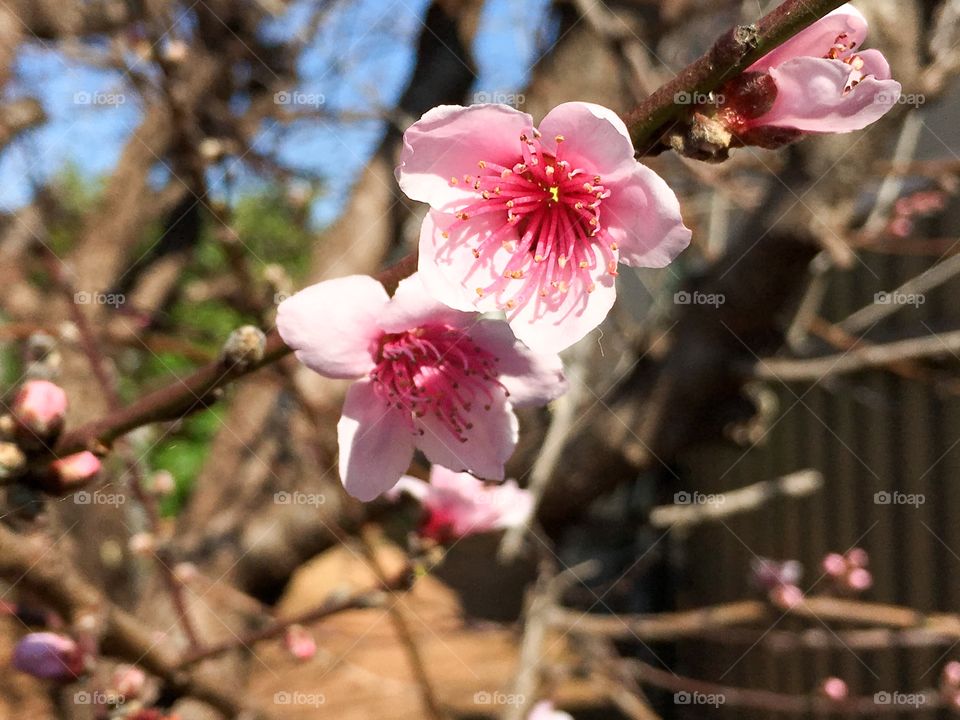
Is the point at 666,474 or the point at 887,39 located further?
the point at 666,474

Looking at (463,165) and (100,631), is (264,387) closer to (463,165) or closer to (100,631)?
(100,631)

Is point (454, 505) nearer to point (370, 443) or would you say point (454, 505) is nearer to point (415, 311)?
point (370, 443)

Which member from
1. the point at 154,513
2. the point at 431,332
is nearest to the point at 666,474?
the point at 154,513

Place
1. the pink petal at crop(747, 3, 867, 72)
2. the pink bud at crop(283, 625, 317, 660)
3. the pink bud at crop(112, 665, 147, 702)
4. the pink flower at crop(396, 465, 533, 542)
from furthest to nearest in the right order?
the pink bud at crop(283, 625, 317, 660)
the pink flower at crop(396, 465, 533, 542)
the pink bud at crop(112, 665, 147, 702)
the pink petal at crop(747, 3, 867, 72)

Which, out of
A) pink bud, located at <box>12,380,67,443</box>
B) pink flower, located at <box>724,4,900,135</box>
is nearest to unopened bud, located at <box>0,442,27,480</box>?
pink bud, located at <box>12,380,67,443</box>

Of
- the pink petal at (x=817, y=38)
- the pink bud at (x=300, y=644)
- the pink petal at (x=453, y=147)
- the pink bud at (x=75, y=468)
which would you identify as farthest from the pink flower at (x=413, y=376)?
the pink bud at (x=300, y=644)

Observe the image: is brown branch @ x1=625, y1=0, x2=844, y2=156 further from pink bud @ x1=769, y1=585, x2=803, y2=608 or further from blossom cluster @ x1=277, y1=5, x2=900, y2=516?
pink bud @ x1=769, y1=585, x2=803, y2=608

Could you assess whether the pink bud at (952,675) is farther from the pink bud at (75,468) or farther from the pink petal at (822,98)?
the pink bud at (75,468)
